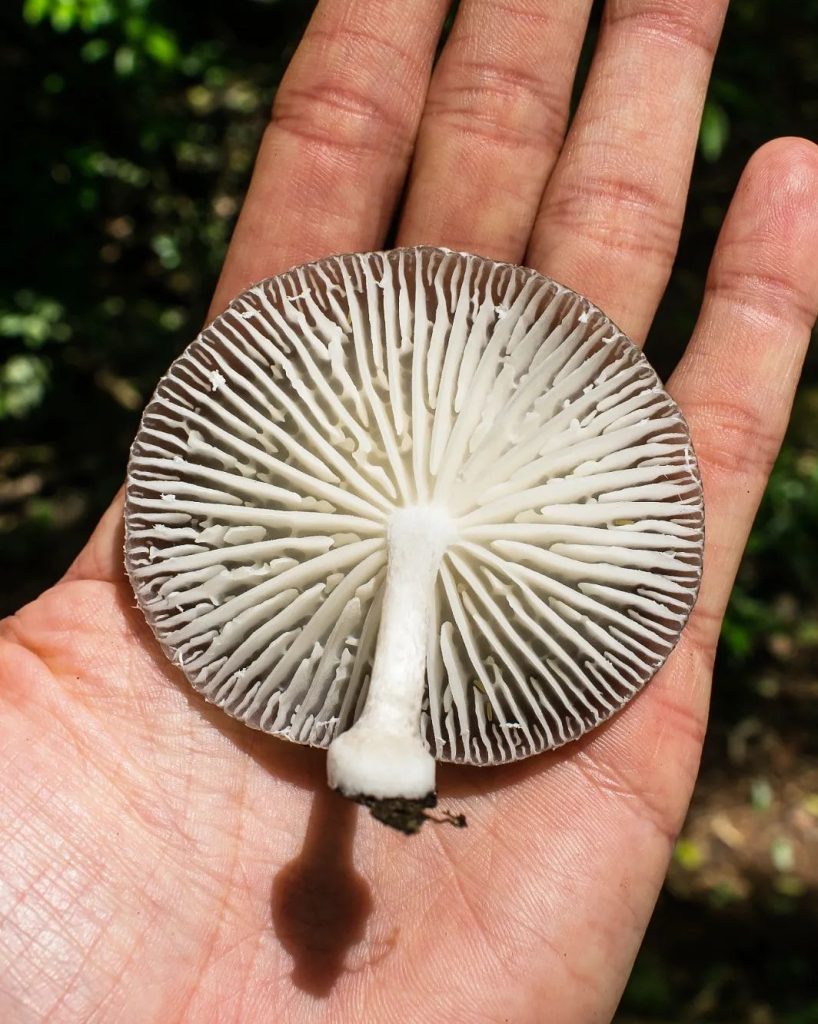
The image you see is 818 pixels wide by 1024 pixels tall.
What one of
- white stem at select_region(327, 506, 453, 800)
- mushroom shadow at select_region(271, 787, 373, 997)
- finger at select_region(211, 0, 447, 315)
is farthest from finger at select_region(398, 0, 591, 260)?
mushroom shadow at select_region(271, 787, 373, 997)

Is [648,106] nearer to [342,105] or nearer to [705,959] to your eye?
[342,105]

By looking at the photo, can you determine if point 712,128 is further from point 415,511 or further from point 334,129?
point 415,511

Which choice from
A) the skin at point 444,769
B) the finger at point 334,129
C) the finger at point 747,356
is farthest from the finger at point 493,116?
the finger at point 747,356

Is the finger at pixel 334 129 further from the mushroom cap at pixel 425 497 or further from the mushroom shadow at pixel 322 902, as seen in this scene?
the mushroom shadow at pixel 322 902

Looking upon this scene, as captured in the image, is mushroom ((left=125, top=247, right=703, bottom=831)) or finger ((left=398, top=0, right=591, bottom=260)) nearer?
mushroom ((left=125, top=247, right=703, bottom=831))

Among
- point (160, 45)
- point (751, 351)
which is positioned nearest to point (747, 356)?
point (751, 351)

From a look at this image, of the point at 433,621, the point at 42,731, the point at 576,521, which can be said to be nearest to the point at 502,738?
the point at 433,621

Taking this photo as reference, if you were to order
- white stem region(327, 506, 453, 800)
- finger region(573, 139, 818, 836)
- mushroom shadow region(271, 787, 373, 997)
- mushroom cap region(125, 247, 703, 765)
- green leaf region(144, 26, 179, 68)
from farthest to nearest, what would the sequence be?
1. green leaf region(144, 26, 179, 68)
2. finger region(573, 139, 818, 836)
3. mushroom shadow region(271, 787, 373, 997)
4. mushroom cap region(125, 247, 703, 765)
5. white stem region(327, 506, 453, 800)

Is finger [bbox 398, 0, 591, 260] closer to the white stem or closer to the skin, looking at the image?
the skin
